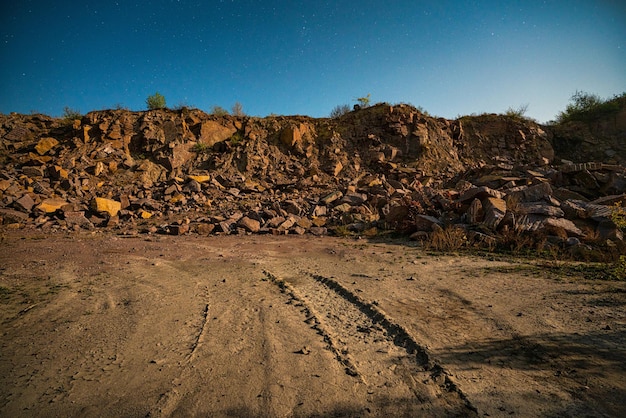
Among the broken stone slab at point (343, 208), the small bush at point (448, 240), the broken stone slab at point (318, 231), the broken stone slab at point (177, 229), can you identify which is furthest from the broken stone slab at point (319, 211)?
the small bush at point (448, 240)

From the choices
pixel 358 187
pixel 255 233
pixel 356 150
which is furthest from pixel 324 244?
pixel 356 150

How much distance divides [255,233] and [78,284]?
4.98 m

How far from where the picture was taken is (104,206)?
10.3 meters

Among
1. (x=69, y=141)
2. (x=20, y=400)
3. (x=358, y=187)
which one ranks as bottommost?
(x=20, y=400)

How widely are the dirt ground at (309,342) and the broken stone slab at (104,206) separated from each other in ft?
19.2

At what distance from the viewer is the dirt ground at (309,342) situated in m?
1.93

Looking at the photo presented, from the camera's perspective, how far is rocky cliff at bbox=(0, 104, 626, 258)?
334 inches

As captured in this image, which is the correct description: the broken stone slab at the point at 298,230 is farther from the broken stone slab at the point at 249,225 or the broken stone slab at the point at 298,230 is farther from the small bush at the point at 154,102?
the small bush at the point at 154,102

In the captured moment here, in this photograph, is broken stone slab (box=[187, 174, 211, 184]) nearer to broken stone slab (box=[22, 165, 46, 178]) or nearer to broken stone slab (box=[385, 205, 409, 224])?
broken stone slab (box=[22, 165, 46, 178])

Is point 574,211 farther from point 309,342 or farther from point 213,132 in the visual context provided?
point 213,132

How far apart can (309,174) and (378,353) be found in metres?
13.7

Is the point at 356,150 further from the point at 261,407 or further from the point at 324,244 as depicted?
the point at 261,407

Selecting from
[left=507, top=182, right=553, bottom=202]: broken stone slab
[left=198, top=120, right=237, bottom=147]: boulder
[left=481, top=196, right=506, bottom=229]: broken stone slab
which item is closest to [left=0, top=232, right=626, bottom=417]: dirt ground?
[left=481, top=196, right=506, bottom=229]: broken stone slab

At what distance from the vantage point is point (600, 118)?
19.7 m
